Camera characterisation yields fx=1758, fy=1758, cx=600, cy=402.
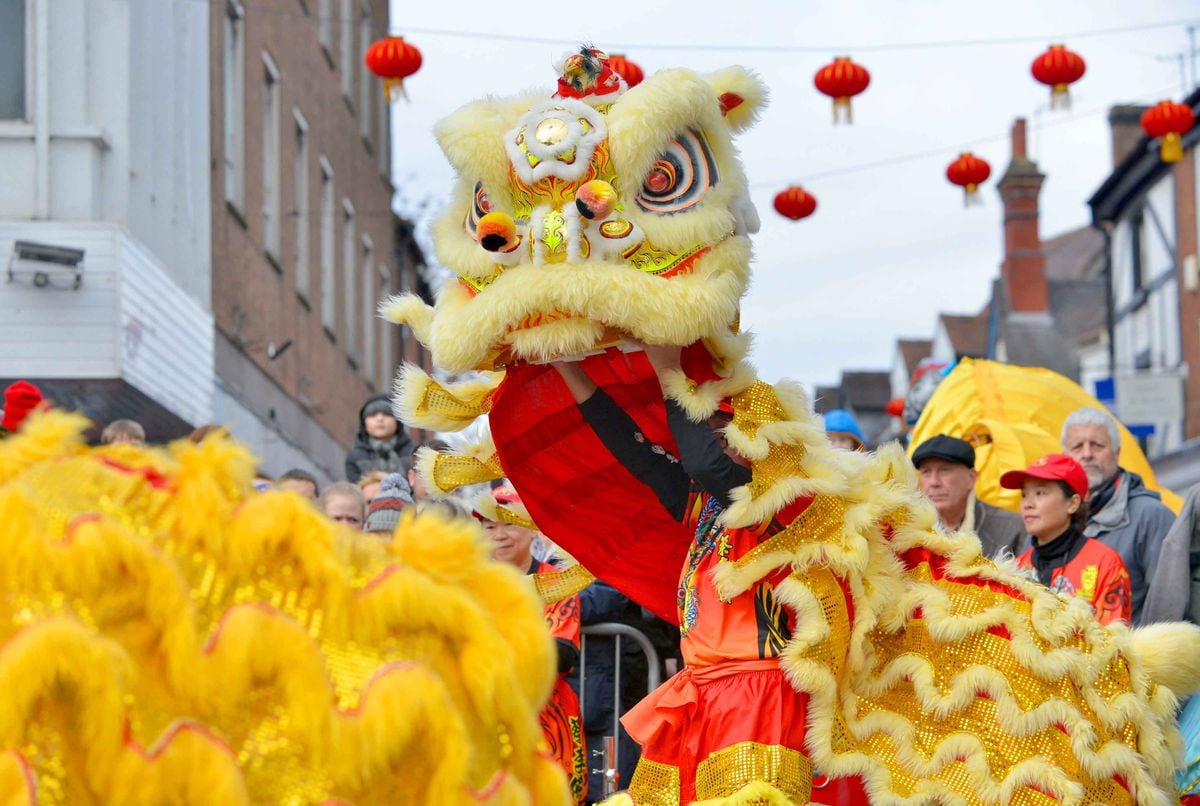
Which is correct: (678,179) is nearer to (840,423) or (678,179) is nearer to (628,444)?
(628,444)

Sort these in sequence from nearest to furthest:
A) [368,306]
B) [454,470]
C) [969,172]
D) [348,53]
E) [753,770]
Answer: [753,770] → [454,470] → [969,172] → [348,53] → [368,306]

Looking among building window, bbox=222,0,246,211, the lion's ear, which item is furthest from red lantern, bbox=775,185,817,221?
the lion's ear

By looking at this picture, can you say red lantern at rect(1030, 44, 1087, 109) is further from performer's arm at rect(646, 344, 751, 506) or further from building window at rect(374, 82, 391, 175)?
building window at rect(374, 82, 391, 175)

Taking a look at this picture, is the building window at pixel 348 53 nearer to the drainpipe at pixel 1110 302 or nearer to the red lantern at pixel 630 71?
the drainpipe at pixel 1110 302

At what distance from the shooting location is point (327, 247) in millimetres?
21125

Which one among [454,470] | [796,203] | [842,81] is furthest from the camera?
[796,203]

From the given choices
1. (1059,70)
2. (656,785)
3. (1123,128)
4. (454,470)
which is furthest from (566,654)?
(1123,128)

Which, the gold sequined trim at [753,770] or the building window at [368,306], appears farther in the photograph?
the building window at [368,306]

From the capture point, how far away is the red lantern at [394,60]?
10766 millimetres

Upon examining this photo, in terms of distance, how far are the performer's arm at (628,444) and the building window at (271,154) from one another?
1322 cm

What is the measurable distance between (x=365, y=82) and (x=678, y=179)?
2128 cm

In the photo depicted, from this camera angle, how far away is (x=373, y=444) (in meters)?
8.28

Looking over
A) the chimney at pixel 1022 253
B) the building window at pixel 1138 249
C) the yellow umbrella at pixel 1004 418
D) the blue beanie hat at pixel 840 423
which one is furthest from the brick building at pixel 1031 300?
the blue beanie hat at pixel 840 423

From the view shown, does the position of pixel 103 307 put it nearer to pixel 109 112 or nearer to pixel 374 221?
pixel 109 112
